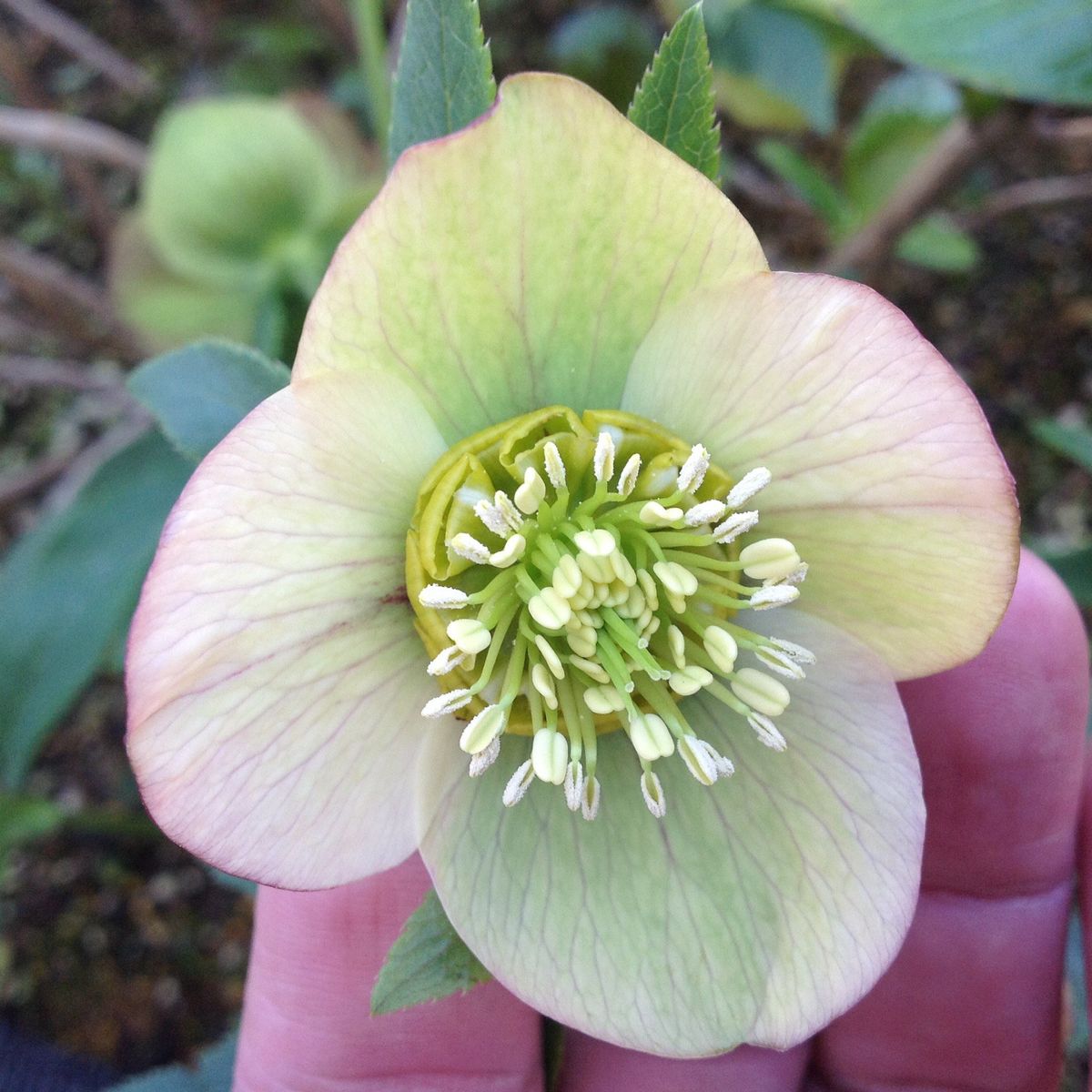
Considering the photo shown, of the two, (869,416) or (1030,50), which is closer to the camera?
(869,416)

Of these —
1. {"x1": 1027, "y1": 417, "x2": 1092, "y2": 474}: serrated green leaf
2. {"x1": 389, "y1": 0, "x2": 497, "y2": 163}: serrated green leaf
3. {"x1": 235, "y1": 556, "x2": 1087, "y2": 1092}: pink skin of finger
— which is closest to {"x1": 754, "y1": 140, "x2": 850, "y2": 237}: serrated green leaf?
{"x1": 1027, "y1": 417, "x2": 1092, "y2": 474}: serrated green leaf

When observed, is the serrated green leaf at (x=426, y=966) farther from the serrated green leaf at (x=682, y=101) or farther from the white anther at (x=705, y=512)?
the serrated green leaf at (x=682, y=101)

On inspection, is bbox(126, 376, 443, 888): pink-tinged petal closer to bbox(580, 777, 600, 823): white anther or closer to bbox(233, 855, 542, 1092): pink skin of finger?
bbox(580, 777, 600, 823): white anther

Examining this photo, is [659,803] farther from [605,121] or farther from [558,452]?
[605,121]

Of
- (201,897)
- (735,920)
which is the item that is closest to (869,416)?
(735,920)

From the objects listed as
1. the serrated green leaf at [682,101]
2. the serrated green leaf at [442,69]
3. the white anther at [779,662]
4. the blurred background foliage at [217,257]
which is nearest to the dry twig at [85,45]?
the blurred background foliage at [217,257]

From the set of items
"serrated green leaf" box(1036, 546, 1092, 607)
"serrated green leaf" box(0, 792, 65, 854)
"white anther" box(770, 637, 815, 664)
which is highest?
"white anther" box(770, 637, 815, 664)

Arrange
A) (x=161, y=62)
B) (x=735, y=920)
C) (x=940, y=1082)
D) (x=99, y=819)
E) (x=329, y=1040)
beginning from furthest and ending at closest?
(x=161, y=62), (x=99, y=819), (x=940, y=1082), (x=329, y=1040), (x=735, y=920)
